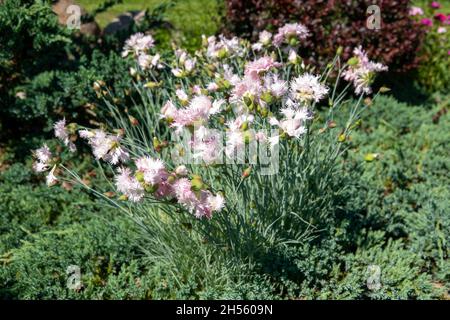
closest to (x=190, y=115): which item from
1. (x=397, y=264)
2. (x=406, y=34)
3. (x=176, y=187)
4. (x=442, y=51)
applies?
(x=176, y=187)

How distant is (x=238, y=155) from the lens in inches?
71.4

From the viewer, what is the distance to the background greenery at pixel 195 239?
238 cm

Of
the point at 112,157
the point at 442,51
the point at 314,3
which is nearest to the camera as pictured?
the point at 112,157

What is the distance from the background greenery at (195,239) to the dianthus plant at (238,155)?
0.17 metres

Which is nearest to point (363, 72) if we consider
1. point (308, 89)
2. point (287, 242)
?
point (308, 89)

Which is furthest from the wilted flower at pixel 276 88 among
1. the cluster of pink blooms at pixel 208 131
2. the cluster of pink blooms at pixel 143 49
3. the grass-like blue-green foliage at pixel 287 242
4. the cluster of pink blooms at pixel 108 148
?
the cluster of pink blooms at pixel 143 49

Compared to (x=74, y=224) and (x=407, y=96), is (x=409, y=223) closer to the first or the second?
(x=74, y=224)

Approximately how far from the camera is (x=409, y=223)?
281 cm

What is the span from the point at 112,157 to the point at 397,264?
147cm

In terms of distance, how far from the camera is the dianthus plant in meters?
Result: 1.80

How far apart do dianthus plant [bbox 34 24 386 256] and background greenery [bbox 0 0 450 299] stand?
6.6 inches

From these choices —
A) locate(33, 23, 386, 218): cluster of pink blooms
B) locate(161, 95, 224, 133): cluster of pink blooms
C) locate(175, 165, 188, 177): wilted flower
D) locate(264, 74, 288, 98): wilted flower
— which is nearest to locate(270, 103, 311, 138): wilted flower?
locate(33, 23, 386, 218): cluster of pink blooms

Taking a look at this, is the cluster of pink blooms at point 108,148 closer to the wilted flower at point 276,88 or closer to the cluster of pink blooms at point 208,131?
the cluster of pink blooms at point 208,131

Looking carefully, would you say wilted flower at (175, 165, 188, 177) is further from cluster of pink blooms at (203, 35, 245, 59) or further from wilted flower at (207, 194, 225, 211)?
cluster of pink blooms at (203, 35, 245, 59)
